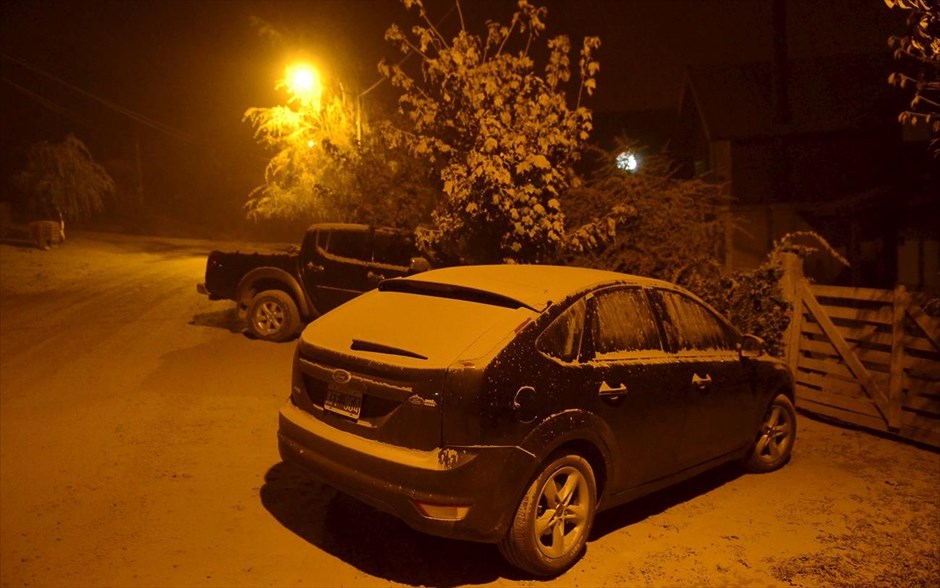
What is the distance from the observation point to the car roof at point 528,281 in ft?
15.5

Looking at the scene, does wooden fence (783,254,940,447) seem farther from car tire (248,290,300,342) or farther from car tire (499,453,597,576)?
car tire (248,290,300,342)

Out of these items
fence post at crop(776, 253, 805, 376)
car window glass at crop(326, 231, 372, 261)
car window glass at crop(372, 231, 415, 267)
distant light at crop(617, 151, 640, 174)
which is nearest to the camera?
fence post at crop(776, 253, 805, 376)

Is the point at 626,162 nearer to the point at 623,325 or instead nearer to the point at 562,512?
the point at 623,325

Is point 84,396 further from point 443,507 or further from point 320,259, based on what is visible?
point 443,507

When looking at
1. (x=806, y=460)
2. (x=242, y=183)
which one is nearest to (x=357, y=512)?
A: (x=806, y=460)

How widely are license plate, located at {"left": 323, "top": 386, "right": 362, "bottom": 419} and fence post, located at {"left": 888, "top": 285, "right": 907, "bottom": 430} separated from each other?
560 centimetres

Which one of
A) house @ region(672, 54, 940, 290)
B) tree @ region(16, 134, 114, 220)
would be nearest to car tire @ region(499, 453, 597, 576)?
house @ region(672, 54, 940, 290)

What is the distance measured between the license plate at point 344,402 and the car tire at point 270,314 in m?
7.15

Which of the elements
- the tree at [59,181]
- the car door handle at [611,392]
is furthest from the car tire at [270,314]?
the tree at [59,181]

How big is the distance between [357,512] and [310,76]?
13.3 m

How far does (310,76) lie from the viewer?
16.9 metres

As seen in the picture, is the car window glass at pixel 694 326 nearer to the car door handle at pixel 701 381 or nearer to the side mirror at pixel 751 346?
the side mirror at pixel 751 346

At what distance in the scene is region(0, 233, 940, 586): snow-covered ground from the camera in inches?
182

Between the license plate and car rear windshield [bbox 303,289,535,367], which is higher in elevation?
car rear windshield [bbox 303,289,535,367]
